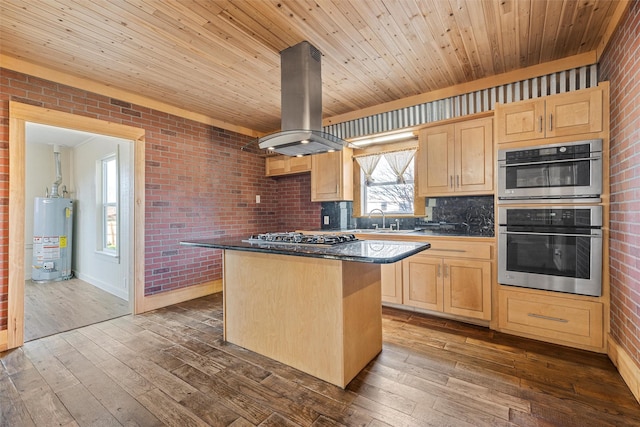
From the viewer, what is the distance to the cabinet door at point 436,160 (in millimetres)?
3119

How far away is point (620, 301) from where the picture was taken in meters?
1.97

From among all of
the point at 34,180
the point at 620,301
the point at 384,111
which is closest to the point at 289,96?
the point at 384,111

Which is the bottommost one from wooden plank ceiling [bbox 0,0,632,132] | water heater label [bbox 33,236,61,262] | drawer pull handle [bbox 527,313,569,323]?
drawer pull handle [bbox 527,313,569,323]

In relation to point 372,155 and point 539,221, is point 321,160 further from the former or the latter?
point 539,221

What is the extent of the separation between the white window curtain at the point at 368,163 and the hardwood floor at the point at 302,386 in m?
2.24

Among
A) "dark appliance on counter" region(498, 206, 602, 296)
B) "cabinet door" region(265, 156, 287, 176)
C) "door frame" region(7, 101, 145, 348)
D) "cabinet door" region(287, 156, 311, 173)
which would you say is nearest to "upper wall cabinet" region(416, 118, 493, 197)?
"dark appliance on counter" region(498, 206, 602, 296)

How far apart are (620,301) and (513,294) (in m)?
0.70

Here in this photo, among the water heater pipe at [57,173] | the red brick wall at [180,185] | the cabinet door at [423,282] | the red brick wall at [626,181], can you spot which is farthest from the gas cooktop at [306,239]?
the water heater pipe at [57,173]

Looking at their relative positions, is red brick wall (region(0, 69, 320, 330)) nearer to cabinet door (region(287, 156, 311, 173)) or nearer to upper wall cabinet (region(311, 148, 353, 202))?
cabinet door (region(287, 156, 311, 173))

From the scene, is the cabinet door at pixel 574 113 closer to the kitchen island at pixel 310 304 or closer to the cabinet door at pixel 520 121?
the cabinet door at pixel 520 121

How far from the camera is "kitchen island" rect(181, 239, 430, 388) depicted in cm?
186

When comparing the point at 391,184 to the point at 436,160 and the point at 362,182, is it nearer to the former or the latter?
the point at 362,182

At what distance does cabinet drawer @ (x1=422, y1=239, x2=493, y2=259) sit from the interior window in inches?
34.5

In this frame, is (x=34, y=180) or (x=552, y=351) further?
(x=34, y=180)
